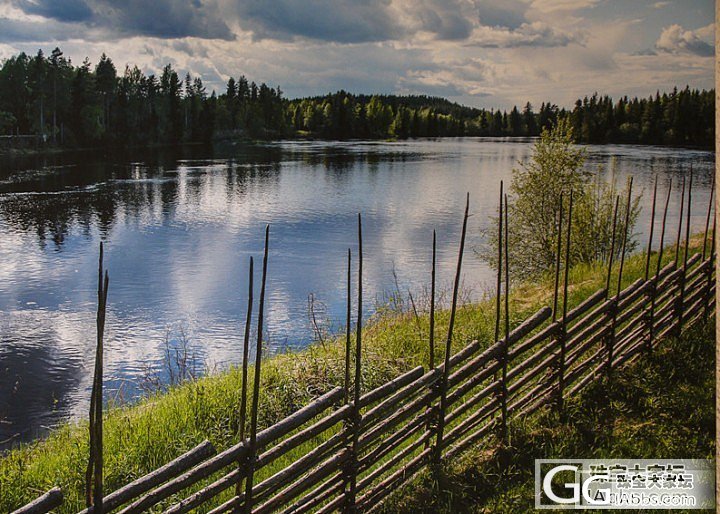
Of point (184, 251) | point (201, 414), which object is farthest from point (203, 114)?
point (201, 414)

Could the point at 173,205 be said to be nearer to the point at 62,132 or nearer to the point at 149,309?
the point at 149,309

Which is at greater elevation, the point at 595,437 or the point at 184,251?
the point at 595,437

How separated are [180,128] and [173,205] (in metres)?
39.0

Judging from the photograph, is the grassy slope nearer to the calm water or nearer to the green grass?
the calm water

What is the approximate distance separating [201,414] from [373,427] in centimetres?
220

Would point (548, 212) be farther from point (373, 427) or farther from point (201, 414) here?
point (373, 427)

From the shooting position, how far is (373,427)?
4.13 m

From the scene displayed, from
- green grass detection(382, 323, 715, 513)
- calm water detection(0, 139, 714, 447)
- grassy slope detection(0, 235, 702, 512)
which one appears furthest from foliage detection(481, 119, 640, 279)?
green grass detection(382, 323, 715, 513)

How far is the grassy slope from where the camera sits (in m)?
4.97

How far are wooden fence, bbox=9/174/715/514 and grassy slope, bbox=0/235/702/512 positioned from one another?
0.72 metres

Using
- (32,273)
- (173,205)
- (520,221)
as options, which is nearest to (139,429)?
(32,273)

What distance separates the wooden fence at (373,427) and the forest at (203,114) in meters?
25.6

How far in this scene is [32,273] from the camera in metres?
16.2

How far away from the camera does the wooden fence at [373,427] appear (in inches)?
119
